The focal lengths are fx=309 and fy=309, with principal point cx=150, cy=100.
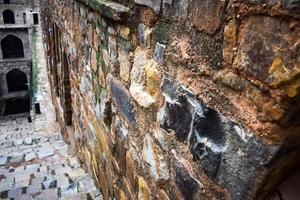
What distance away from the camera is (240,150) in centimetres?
83

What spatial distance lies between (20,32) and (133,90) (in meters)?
20.4

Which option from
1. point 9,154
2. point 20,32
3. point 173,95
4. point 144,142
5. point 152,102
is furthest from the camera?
point 20,32

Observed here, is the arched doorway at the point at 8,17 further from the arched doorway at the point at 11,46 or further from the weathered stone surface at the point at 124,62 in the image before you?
the weathered stone surface at the point at 124,62

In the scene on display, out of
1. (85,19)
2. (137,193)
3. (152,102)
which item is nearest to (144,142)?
(152,102)

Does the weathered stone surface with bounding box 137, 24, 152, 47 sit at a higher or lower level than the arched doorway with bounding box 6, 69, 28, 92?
higher

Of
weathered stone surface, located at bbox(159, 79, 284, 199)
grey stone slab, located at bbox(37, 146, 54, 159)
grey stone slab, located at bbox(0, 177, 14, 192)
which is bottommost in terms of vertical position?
grey stone slab, located at bbox(37, 146, 54, 159)

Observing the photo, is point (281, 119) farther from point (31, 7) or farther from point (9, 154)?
point (31, 7)

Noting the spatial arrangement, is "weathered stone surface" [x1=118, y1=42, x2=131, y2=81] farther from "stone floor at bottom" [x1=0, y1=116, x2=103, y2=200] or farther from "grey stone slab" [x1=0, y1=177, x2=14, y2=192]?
"grey stone slab" [x1=0, y1=177, x2=14, y2=192]

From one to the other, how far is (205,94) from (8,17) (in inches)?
847

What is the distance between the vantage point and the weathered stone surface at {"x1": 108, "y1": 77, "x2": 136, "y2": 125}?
5.39ft

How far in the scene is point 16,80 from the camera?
20109 mm

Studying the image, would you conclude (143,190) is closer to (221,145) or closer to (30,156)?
(221,145)

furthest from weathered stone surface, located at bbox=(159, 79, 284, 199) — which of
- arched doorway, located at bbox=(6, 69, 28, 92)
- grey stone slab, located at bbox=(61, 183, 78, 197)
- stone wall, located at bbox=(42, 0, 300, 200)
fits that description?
arched doorway, located at bbox=(6, 69, 28, 92)

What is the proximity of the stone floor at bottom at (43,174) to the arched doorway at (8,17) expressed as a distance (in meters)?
16.4
